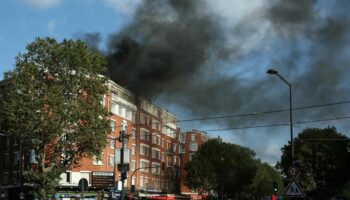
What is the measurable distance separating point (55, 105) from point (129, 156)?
124 feet

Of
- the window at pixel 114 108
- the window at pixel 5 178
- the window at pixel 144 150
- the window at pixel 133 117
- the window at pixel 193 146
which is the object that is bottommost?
the window at pixel 5 178

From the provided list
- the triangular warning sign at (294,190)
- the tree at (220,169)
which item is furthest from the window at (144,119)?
the triangular warning sign at (294,190)

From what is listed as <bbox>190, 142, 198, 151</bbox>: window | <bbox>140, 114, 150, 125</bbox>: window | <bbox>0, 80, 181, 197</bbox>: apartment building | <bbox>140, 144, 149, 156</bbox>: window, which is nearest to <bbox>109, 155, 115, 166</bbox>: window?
<bbox>0, 80, 181, 197</bbox>: apartment building

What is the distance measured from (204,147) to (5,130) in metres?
59.7

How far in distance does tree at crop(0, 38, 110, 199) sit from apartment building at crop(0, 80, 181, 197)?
304 cm

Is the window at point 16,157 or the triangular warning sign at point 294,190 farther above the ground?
the window at point 16,157

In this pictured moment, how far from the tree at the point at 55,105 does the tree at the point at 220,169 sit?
168 ft

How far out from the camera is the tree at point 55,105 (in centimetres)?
4647

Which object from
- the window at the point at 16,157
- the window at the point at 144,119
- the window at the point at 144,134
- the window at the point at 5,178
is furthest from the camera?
the window at the point at 144,134

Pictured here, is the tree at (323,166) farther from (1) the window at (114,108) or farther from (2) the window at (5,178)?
(2) the window at (5,178)

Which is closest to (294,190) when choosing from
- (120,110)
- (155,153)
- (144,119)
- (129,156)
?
(120,110)

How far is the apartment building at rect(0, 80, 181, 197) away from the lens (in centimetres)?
6938

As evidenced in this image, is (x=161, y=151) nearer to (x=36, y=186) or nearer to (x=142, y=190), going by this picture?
(x=142, y=190)

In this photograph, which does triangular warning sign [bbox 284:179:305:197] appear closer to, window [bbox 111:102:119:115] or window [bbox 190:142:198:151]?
window [bbox 111:102:119:115]
